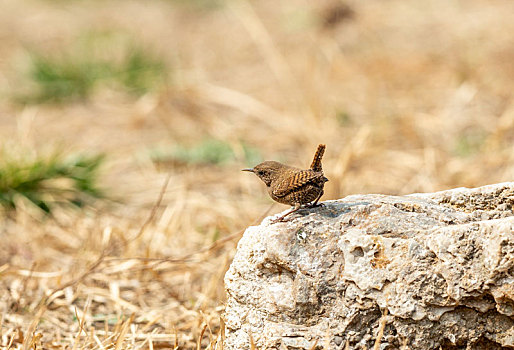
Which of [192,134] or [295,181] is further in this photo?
[192,134]

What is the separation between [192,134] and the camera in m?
7.68

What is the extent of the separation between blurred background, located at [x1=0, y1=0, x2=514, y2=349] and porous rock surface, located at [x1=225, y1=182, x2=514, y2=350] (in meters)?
0.47

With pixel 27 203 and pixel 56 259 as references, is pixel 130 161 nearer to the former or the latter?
pixel 27 203

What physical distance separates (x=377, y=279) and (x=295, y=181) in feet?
1.70

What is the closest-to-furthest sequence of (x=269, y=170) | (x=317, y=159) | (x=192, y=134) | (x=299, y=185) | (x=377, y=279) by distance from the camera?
1. (x=377, y=279)
2. (x=299, y=185)
3. (x=317, y=159)
4. (x=269, y=170)
5. (x=192, y=134)

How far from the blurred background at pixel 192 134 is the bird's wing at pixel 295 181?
25.4 inches

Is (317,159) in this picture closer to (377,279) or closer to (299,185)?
(299,185)

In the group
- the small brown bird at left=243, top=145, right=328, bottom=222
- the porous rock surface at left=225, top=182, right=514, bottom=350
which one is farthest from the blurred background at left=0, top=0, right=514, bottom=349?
the small brown bird at left=243, top=145, right=328, bottom=222

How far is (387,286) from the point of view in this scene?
2.32 meters

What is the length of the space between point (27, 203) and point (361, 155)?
3033 millimetres

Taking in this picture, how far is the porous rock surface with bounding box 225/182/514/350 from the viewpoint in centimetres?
225

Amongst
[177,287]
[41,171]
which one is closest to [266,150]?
[41,171]

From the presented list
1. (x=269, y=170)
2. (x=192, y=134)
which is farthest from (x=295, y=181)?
(x=192, y=134)

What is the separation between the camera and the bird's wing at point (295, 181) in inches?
100
